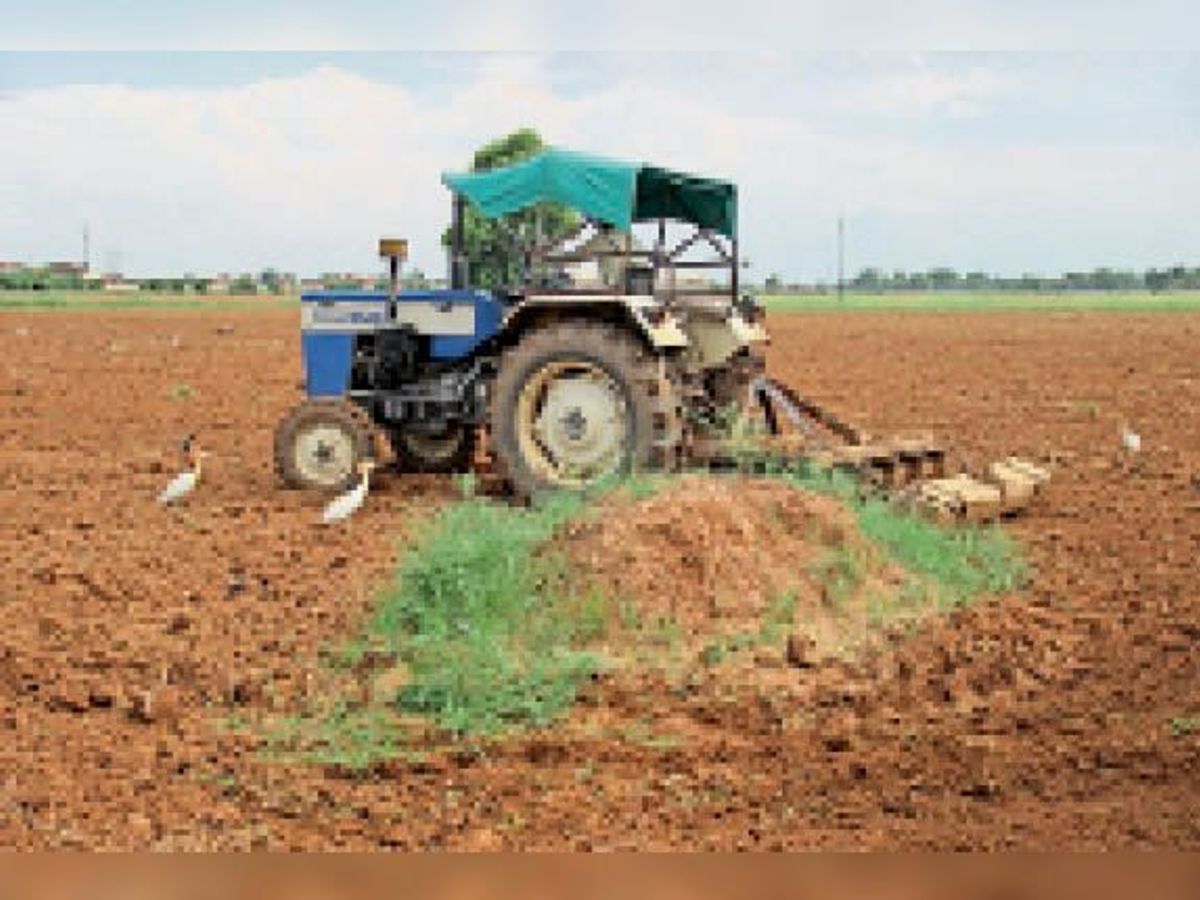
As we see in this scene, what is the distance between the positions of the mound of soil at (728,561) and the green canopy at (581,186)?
2.70 m

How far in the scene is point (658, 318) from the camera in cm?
1089

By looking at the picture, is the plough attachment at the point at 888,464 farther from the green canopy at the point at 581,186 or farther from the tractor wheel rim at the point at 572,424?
the green canopy at the point at 581,186

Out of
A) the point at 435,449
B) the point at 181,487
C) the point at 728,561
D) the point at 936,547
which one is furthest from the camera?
the point at 435,449

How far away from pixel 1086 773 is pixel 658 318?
18.6ft

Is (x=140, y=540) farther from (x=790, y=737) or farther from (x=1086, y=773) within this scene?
(x=1086, y=773)

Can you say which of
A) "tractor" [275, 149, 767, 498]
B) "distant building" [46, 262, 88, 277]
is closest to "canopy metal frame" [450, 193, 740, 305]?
"tractor" [275, 149, 767, 498]

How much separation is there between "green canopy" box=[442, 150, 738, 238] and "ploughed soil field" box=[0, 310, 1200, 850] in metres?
2.22

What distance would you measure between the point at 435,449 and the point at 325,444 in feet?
3.78

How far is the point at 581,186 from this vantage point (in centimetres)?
1084

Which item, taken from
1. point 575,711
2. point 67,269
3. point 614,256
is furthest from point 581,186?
point 67,269

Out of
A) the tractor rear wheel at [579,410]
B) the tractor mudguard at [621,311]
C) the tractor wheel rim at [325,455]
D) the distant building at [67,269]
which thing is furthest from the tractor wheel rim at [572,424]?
the distant building at [67,269]

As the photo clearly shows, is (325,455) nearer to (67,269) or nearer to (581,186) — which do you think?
(581,186)

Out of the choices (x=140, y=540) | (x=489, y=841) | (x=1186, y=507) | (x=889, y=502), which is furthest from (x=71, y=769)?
(x=1186, y=507)

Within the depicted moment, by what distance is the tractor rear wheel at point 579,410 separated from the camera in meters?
10.5
